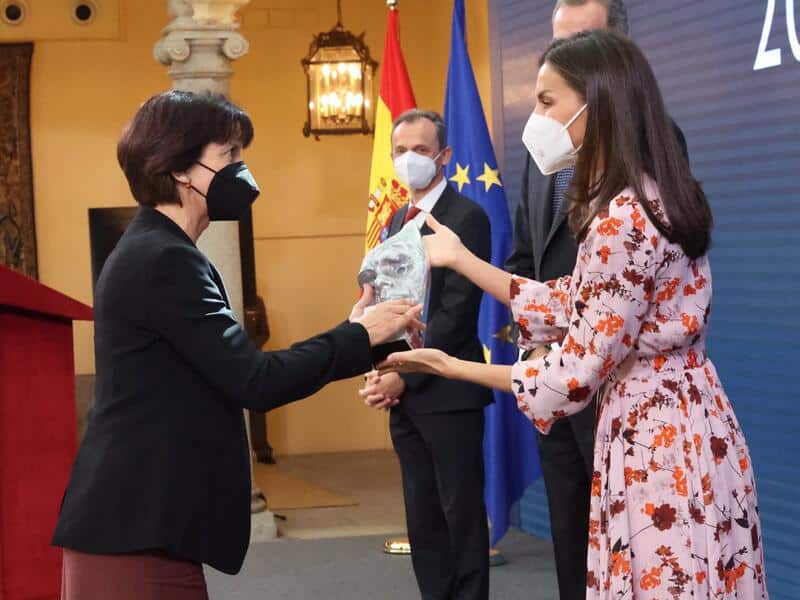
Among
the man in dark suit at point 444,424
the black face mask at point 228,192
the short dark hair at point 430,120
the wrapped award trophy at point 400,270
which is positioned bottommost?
the man in dark suit at point 444,424

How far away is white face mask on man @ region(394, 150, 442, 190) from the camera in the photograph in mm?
3834

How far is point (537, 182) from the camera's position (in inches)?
130

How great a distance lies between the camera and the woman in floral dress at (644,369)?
205 centimetres

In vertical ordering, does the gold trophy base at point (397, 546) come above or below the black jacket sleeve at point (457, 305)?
below

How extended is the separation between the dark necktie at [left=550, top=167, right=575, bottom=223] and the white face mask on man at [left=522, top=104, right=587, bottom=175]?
0.76 metres

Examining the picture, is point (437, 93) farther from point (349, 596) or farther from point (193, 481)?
point (193, 481)

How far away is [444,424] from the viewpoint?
378cm

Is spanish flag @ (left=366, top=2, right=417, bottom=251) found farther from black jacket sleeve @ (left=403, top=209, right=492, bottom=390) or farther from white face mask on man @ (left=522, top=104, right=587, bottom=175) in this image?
white face mask on man @ (left=522, top=104, right=587, bottom=175)

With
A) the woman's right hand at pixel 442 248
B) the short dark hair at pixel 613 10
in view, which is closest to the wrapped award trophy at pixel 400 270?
the woman's right hand at pixel 442 248

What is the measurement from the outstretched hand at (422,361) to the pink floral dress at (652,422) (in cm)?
24

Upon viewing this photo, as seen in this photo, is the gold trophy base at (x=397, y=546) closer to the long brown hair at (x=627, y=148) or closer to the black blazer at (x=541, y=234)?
the black blazer at (x=541, y=234)

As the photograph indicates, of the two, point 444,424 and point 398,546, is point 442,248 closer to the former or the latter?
point 444,424

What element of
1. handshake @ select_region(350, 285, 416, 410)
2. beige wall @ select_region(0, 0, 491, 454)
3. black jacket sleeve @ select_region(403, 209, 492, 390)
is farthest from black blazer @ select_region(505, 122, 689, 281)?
beige wall @ select_region(0, 0, 491, 454)

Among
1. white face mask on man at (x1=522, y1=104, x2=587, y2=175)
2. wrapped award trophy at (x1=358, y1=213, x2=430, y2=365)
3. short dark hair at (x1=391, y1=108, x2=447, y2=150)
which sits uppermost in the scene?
short dark hair at (x1=391, y1=108, x2=447, y2=150)
